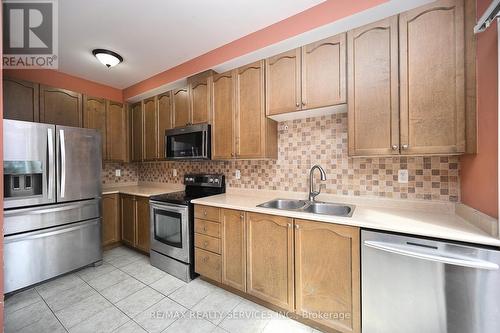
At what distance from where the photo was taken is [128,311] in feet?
5.73

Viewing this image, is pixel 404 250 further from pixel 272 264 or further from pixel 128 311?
pixel 128 311

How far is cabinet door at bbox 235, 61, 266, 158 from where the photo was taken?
2061 millimetres

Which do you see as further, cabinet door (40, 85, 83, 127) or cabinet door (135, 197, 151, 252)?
cabinet door (135, 197, 151, 252)

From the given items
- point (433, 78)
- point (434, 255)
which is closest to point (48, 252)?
point (434, 255)

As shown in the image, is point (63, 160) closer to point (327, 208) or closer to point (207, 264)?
point (207, 264)

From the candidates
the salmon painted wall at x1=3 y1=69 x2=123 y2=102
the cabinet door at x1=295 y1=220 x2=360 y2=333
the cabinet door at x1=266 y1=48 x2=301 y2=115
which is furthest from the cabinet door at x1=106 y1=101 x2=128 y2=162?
the cabinet door at x1=295 y1=220 x2=360 y2=333

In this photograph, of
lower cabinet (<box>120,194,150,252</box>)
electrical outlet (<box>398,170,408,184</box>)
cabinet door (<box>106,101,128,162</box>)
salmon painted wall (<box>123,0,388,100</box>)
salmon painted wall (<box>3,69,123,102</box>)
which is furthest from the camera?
cabinet door (<box>106,101,128,162</box>)

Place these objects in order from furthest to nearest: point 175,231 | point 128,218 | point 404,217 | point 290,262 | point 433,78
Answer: point 128,218 < point 175,231 < point 290,262 < point 404,217 < point 433,78

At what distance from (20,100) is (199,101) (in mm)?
2080

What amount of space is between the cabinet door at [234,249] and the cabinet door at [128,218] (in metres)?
1.71

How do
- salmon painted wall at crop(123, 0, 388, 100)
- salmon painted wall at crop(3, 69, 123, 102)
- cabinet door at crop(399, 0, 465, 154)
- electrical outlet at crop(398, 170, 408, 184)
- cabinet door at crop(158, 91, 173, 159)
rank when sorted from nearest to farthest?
cabinet door at crop(399, 0, 465, 154), salmon painted wall at crop(123, 0, 388, 100), electrical outlet at crop(398, 170, 408, 184), salmon painted wall at crop(3, 69, 123, 102), cabinet door at crop(158, 91, 173, 159)

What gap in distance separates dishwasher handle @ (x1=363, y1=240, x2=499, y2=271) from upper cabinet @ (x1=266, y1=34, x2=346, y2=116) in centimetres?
108

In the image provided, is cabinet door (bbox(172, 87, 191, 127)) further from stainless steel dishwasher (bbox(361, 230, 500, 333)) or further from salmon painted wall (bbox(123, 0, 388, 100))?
stainless steel dishwasher (bbox(361, 230, 500, 333))

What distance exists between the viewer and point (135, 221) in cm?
288
